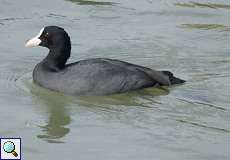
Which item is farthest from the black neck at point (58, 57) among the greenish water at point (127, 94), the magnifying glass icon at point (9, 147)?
the magnifying glass icon at point (9, 147)

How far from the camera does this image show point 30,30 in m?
13.4

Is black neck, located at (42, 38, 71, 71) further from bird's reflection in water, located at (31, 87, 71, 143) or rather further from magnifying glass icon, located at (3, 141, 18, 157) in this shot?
magnifying glass icon, located at (3, 141, 18, 157)

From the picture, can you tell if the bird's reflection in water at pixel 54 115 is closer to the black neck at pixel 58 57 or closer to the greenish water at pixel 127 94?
the greenish water at pixel 127 94

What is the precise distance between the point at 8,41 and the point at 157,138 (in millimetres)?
4654

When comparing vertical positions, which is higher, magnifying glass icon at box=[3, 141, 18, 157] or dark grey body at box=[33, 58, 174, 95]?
dark grey body at box=[33, 58, 174, 95]

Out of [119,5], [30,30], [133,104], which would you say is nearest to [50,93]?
[133,104]

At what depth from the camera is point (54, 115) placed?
9.68 meters

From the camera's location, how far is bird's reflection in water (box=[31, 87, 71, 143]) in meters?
8.80

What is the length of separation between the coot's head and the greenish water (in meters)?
0.55

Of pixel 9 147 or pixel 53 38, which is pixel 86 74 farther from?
pixel 9 147

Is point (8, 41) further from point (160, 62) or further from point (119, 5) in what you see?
point (119, 5)

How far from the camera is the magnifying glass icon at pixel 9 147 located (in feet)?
25.7

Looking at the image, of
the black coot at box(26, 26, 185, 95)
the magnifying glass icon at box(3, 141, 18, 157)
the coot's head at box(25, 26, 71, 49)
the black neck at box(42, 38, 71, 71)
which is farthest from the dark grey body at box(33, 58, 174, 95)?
the magnifying glass icon at box(3, 141, 18, 157)

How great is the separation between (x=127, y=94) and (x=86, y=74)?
0.62m
